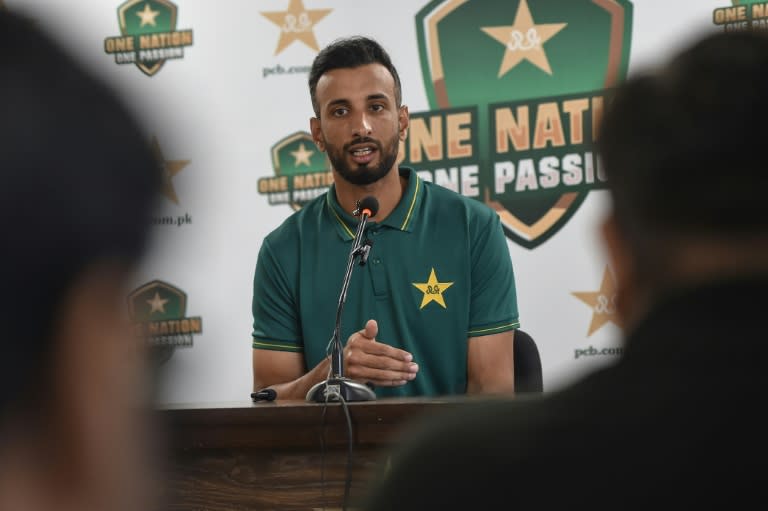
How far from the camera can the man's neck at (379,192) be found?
3154 millimetres

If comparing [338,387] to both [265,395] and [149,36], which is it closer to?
[265,395]

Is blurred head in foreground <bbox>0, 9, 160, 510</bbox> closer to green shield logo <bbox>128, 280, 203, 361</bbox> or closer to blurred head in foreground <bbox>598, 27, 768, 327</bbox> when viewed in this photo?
green shield logo <bbox>128, 280, 203, 361</bbox>

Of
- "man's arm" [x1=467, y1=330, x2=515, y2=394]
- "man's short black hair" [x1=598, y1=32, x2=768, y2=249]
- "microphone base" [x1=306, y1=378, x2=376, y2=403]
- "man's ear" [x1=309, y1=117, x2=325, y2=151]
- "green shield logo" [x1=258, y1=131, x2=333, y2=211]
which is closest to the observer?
"man's short black hair" [x1=598, y1=32, x2=768, y2=249]

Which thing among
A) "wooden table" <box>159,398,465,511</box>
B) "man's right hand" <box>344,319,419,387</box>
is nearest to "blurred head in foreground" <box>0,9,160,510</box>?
"wooden table" <box>159,398,465,511</box>

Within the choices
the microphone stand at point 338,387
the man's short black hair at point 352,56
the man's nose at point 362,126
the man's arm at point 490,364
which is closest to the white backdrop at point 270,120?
the man's arm at point 490,364

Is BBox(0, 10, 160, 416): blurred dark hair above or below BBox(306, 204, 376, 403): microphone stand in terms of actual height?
above

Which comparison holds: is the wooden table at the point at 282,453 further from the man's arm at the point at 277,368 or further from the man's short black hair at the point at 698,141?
the man's short black hair at the point at 698,141

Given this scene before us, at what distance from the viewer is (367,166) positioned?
10.3 ft

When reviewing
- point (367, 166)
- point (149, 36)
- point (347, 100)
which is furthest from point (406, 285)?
point (149, 36)

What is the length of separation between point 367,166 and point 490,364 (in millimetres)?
740

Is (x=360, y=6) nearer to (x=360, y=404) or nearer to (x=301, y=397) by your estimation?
(x=301, y=397)

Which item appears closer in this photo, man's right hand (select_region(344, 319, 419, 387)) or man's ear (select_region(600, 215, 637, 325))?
man's ear (select_region(600, 215, 637, 325))

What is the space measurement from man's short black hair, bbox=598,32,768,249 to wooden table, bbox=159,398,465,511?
60.8 inches

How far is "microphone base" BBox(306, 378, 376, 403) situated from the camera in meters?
2.34
